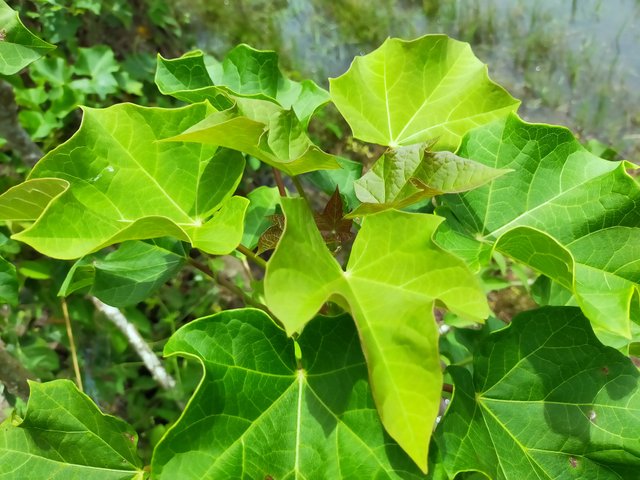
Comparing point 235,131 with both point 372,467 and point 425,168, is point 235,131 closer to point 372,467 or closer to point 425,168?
point 425,168

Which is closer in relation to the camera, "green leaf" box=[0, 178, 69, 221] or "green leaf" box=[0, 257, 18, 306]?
"green leaf" box=[0, 178, 69, 221]

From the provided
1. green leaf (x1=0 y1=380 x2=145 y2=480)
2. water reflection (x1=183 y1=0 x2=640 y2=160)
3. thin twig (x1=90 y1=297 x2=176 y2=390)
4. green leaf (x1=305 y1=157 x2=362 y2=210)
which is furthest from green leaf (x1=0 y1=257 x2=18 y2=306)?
water reflection (x1=183 y1=0 x2=640 y2=160)

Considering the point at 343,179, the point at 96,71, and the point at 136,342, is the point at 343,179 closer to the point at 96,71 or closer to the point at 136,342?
the point at 136,342

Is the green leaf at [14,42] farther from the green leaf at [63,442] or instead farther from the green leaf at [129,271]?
the green leaf at [63,442]

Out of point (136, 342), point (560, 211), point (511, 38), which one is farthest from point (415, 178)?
point (511, 38)

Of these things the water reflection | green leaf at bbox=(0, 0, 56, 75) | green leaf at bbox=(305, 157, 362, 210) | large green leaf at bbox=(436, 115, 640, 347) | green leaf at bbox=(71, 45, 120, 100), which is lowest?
the water reflection

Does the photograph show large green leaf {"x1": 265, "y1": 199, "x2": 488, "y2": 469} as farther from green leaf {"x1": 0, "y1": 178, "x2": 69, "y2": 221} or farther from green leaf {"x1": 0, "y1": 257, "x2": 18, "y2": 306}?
green leaf {"x1": 0, "y1": 257, "x2": 18, "y2": 306}
